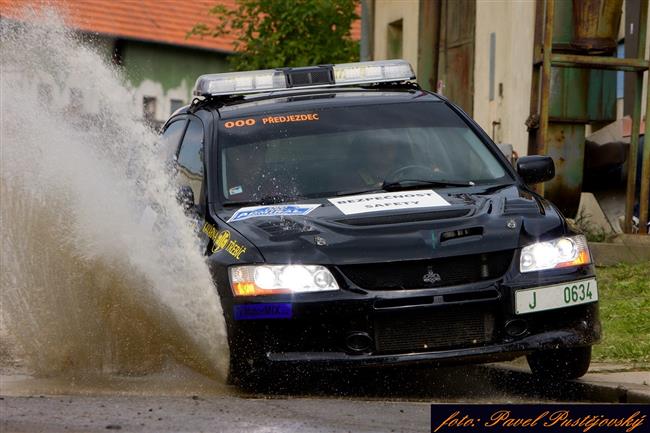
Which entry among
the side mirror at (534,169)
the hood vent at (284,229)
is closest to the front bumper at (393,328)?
the hood vent at (284,229)

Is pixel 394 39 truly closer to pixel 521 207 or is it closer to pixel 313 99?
pixel 313 99

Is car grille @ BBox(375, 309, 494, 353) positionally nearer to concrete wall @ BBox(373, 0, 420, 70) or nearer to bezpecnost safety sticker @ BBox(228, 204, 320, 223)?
bezpecnost safety sticker @ BBox(228, 204, 320, 223)

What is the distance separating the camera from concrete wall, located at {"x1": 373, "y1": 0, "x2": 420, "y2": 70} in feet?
81.3

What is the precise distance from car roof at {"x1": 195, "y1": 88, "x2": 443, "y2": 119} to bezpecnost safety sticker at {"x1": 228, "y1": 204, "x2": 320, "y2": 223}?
3.58ft

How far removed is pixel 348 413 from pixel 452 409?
0.77 metres

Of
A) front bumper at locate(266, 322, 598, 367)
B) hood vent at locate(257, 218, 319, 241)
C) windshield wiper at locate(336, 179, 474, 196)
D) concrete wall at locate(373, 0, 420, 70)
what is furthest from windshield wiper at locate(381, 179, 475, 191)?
concrete wall at locate(373, 0, 420, 70)

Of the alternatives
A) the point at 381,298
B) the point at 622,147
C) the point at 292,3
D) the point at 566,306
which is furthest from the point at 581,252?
the point at 292,3

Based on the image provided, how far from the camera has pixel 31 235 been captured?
9422 millimetres

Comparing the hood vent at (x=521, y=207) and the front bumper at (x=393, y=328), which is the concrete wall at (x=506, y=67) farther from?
the front bumper at (x=393, y=328)

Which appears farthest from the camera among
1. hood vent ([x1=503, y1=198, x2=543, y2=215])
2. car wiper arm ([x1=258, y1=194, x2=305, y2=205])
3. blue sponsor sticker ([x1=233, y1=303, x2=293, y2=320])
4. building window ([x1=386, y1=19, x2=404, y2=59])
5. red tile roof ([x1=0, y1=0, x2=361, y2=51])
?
red tile roof ([x1=0, y1=0, x2=361, y2=51])

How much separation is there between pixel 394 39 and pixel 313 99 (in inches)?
662

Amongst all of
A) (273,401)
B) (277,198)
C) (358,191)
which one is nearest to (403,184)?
(358,191)

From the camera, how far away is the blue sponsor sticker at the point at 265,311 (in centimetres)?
770

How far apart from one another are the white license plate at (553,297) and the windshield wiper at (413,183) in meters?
1.08
